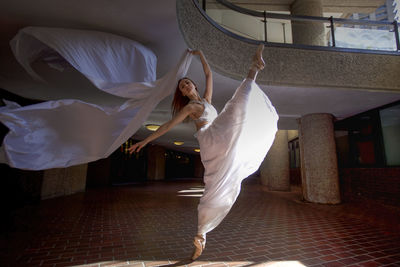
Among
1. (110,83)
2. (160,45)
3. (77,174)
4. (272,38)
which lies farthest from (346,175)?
(77,174)

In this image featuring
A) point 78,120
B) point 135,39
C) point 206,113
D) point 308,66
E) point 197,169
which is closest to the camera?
point 206,113

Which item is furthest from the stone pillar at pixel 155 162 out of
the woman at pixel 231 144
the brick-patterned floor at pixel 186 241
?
the woman at pixel 231 144

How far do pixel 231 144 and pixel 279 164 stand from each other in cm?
978

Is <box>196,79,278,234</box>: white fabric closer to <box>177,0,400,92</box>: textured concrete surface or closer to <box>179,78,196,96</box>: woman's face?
<box>179,78,196,96</box>: woman's face

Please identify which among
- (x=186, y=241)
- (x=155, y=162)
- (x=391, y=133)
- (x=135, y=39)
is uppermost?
(x=135, y=39)

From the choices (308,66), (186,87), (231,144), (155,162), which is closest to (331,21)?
(308,66)

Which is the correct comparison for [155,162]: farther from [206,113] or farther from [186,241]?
[206,113]

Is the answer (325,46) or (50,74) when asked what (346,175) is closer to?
(325,46)

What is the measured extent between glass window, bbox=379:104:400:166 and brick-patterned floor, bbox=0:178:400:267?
3089 millimetres

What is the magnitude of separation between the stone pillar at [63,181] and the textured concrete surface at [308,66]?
22.1 ft

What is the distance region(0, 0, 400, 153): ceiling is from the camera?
9.96 feet

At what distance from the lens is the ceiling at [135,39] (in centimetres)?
304

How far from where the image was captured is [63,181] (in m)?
8.40

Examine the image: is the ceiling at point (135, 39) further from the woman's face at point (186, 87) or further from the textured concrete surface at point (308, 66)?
the woman's face at point (186, 87)
